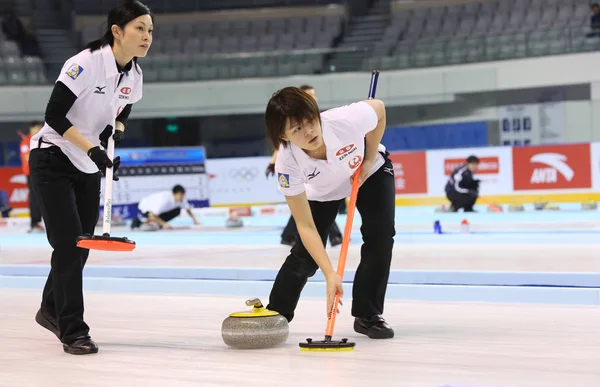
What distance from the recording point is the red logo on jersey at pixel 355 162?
3.12m

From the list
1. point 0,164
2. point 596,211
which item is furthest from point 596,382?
point 0,164

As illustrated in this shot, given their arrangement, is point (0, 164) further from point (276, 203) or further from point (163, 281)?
point (163, 281)

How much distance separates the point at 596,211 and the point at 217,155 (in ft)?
25.5

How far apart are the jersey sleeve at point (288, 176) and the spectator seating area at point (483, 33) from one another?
14972mm

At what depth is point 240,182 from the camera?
563 inches

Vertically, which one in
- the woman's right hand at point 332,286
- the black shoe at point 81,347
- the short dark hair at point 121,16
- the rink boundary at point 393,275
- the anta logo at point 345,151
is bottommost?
the black shoe at point 81,347

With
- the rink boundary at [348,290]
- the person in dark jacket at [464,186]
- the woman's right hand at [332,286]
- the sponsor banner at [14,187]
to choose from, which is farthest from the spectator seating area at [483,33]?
the woman's right hand at [332,286]

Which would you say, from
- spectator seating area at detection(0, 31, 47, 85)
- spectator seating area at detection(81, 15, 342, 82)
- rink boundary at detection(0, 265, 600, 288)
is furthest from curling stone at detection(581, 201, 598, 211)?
spectator seating area at detection(0, 31, 47, 85)

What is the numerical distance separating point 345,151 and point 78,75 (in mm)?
1011

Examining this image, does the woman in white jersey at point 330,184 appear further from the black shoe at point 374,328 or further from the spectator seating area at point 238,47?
the spectator seating area at point 238,47

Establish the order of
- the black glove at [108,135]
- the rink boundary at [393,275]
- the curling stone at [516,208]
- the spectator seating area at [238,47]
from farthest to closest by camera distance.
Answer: the spectator seating area at [238,47] < the curling stone at [516,208] < the rink boundary at [393,275] < the black glove at [108,135]

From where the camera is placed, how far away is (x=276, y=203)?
14.1 metres

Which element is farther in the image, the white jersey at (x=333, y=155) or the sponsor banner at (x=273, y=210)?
the sponsor banner at (x=273, y=210)

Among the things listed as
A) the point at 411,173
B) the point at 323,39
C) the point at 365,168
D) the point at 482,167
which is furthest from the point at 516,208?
the point at 365,168
